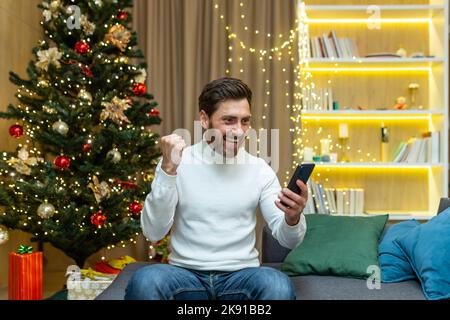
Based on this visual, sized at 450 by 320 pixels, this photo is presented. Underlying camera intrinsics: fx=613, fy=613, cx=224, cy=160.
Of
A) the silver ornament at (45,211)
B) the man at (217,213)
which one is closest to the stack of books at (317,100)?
the silver ornament at (45,211)

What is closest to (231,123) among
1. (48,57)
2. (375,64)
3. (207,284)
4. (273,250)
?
(207,284)

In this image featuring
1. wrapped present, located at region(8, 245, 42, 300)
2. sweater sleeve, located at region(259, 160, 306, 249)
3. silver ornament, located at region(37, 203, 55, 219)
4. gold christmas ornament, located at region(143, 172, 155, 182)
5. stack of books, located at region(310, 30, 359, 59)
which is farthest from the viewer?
stack of books, located at region(310, 30, 359, 59)

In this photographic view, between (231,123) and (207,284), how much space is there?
1.71 feet

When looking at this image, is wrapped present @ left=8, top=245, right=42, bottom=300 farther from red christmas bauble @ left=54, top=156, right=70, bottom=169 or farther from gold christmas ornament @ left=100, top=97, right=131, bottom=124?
gold christmas ornament @ left=100, top=97, right=131, bottom=124

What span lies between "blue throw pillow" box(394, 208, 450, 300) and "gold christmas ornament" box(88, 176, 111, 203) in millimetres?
1854

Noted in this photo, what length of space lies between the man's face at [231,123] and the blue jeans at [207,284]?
402 mm

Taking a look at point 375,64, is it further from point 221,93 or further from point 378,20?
point 221,93

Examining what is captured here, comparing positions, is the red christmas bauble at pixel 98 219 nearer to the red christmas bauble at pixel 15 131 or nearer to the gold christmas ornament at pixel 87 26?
the red christmas bauble at pixel 15 131

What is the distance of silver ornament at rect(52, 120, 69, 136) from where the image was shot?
Result: 11.8 feet

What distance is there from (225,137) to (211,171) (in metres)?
0.12

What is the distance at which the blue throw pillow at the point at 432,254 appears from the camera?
7.34 feet

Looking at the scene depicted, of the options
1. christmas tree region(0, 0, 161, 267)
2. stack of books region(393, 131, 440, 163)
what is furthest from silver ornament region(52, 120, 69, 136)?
stack of books region(393, 131, 440, 163)
